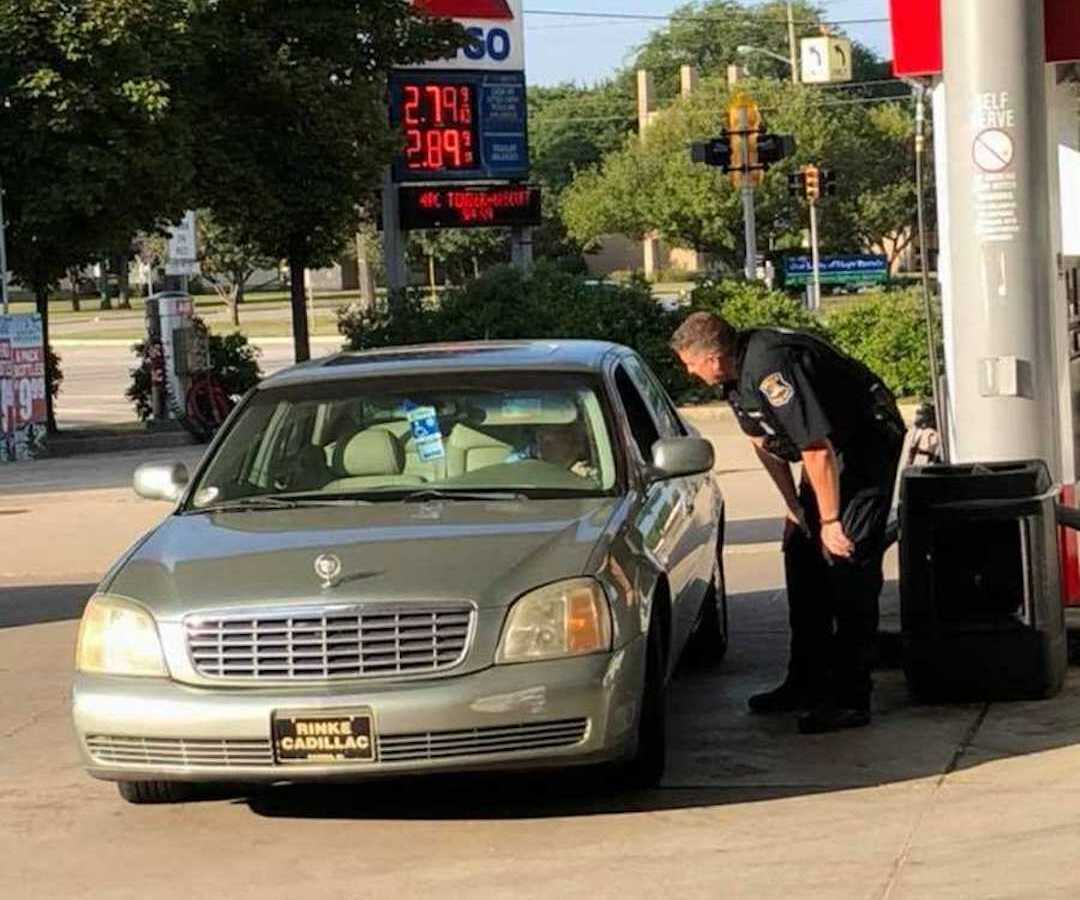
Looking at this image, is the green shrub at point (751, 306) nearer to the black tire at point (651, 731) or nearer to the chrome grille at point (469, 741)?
the black tire at point (651, 731)

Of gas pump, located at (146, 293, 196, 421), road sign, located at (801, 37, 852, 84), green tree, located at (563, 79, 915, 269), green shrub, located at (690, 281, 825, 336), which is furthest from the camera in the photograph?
green tree, located at (563, 79, 915, 269)

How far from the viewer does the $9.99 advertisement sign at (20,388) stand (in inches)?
910

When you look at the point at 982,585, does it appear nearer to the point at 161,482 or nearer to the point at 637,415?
the point at 637,415

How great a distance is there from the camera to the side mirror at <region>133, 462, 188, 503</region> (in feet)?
25.5

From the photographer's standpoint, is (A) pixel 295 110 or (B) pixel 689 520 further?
(A) pixel 295 110

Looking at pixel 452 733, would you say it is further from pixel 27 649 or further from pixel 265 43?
pixel 265 43

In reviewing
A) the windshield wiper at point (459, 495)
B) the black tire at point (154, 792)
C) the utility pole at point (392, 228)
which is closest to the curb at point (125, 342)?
the utility pole at point (392, 228)

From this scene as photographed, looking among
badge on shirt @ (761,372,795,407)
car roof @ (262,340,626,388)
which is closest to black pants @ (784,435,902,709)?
badge on shirt @ (761,372,795,407)

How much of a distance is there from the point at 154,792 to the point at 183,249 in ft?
71.3

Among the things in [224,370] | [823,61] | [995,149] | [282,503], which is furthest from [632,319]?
[823,61]

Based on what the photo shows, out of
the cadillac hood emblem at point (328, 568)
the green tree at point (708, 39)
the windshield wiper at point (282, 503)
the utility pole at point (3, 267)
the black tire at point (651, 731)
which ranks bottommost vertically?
the black tire at point (651, 731)

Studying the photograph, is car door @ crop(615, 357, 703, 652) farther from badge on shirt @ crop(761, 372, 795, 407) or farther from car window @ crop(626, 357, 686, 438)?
badge on shirt @ crop(761, 372, 795, 407)

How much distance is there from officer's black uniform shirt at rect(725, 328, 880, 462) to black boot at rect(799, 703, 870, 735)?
97cm

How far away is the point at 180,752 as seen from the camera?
6.30 metres
